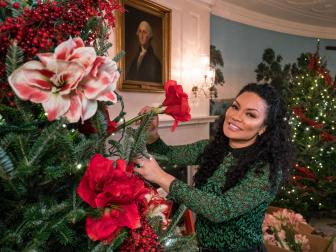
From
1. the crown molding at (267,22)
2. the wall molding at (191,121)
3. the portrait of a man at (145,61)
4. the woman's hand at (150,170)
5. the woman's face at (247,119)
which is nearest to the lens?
the woman's hand at (150,170)

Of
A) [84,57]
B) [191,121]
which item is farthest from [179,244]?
[191,121]

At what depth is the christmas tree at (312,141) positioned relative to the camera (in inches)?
176

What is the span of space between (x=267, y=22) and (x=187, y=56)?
9.70 ft

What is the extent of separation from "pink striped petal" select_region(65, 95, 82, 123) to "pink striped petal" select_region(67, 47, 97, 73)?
51 mm

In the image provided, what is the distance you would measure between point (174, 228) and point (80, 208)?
0.38 m

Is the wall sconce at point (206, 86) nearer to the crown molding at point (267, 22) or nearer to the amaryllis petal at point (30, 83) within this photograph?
the crown molding at point (267, 22)

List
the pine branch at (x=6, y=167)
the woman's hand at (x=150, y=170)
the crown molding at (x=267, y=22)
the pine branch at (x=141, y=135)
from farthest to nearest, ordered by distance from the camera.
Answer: the crown molding at (x=267, y=22), the woman's hand at (x=150, y=170), the pine branch at (x=141, y=135), the pine branch at (x=6, y=167)

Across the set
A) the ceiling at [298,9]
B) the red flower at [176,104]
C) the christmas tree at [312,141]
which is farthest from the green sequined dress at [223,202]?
the ceiling at [298,9]

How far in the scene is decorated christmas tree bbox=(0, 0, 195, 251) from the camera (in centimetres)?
55

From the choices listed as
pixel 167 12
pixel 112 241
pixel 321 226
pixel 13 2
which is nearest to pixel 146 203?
pixel 112 241

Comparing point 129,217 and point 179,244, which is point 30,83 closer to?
point 129,217

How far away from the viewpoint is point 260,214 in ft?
5.71

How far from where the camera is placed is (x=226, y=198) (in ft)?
4.95

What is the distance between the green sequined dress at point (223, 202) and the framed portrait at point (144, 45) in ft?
6.06
